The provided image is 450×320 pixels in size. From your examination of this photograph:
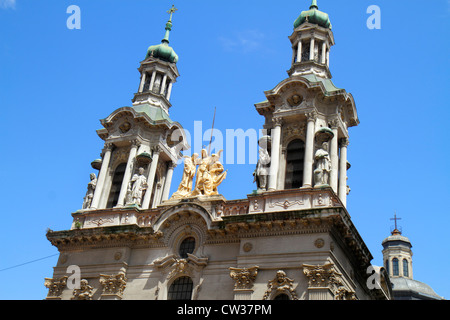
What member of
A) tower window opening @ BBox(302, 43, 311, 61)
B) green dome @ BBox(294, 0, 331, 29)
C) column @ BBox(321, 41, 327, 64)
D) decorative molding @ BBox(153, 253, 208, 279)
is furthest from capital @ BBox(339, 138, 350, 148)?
decorative molding @ BBox(153, 253, 208, 279)

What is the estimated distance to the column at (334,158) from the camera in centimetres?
3079

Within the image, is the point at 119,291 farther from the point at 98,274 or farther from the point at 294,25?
the point at 294,25

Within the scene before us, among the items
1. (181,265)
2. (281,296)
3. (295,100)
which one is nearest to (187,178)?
(181,265)

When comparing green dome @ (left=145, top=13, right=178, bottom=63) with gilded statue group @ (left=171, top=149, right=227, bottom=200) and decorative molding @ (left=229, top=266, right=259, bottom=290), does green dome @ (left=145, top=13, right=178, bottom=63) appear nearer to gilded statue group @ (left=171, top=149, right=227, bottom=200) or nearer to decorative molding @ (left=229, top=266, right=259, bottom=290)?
gilded statue group @ (left=171, top=149, right=227, bottom=200)

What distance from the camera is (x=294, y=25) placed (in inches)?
1501

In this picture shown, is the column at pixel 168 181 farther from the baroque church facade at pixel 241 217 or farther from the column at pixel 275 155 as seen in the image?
the column at pixel 275 155

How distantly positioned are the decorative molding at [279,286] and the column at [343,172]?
7.34 metres

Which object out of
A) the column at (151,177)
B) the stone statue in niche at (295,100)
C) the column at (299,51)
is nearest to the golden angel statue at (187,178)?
the column at (151,177)

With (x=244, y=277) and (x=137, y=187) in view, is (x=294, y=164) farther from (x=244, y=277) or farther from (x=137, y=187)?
(x=137, y=187)

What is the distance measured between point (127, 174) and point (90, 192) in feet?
8.56

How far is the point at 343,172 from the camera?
32625 millimetres

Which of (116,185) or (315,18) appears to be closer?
(116,185)
